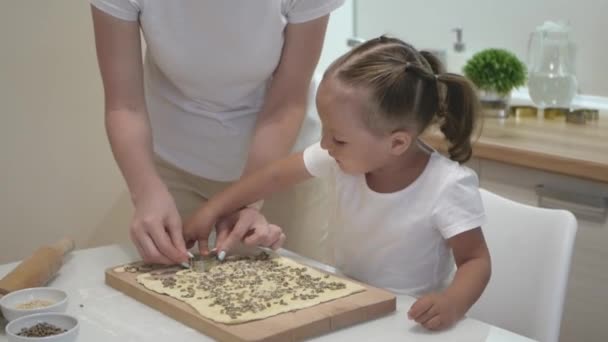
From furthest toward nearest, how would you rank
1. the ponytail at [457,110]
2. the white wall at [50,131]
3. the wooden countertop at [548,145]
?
1. the white wall at [50,131]
2. the wooden countertop at [548,145]
3. the ponytail at [457,110]

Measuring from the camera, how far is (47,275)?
143cm

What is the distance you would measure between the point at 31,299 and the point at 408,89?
667 mm

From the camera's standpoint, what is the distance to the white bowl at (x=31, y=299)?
1.24m

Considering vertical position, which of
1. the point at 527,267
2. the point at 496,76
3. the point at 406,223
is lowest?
the point at 527,267

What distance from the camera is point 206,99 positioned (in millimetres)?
1713

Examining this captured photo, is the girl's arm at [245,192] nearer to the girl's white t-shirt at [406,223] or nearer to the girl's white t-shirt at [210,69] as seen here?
the girl's white t-shirt at [406,223]

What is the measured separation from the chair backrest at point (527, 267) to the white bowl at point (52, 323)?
0.77m

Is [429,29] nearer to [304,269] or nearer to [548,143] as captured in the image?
[548,143]

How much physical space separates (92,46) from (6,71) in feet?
0.88

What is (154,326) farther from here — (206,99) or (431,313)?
(206,99)

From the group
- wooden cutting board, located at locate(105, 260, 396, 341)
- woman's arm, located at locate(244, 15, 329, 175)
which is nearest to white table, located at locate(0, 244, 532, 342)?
wooden cutting board, located at locate(105, 260, 396, 341)

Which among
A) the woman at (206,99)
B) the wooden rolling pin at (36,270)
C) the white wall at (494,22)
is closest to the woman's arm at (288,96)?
the woman at (206,99)

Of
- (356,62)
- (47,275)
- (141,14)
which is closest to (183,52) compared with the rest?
(141,14)

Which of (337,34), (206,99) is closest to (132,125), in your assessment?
(206,99)
